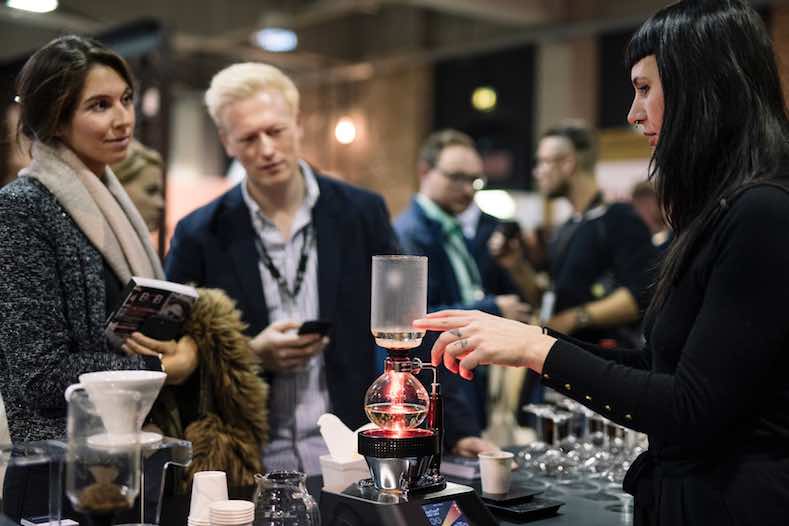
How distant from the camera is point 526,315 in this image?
4.27m

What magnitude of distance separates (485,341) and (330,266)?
118cm

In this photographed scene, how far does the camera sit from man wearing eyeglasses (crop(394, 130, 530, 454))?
406cm

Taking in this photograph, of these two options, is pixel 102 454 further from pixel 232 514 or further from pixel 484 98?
pixel 484 98

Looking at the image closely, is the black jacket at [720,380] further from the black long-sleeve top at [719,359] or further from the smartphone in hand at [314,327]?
the smartphone in hand at [314,327]

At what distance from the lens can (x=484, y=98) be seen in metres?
12.3

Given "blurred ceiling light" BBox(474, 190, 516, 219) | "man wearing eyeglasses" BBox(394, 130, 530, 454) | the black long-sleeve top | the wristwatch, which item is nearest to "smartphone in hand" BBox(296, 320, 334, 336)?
the black long-sleeve top

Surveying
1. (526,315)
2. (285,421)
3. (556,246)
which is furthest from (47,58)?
(556,246)

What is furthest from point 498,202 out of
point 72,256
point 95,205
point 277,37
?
point 72,256

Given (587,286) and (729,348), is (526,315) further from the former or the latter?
(729,348)

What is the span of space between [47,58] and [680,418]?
64.9 inches

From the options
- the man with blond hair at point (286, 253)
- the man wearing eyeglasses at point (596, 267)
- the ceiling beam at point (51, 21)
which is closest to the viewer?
the man with blond hair at point (286, 253)

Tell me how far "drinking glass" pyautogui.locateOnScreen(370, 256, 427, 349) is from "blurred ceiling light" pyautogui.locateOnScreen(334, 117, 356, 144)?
36.6ft

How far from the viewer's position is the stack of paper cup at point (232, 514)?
167 centimetres

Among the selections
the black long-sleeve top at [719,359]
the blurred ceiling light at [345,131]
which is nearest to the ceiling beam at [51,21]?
the blurred ceiling light at [345,131]
